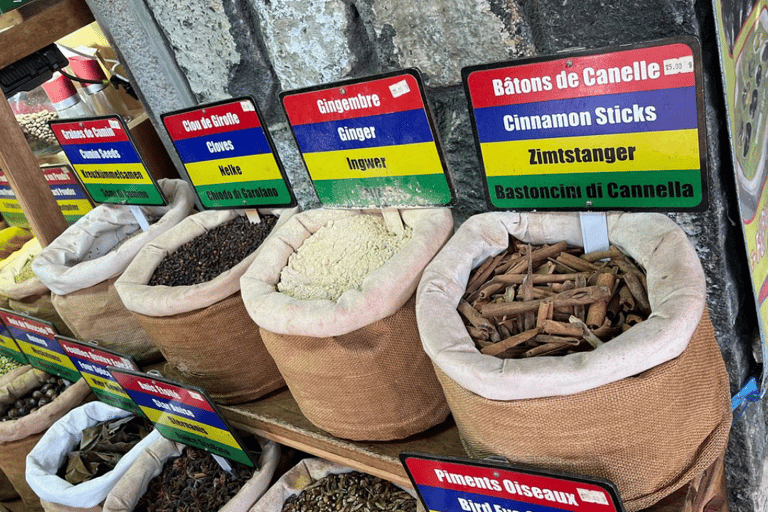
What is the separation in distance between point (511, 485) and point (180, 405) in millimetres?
754

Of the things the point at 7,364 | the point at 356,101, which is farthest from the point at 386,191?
the point at 7,364

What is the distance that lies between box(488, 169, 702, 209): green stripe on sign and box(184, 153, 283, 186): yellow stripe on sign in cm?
48

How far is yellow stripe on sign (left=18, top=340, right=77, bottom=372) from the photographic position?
1.73 meters

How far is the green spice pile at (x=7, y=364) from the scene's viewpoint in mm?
2105

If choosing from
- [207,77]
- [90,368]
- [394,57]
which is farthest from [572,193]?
[90,368]

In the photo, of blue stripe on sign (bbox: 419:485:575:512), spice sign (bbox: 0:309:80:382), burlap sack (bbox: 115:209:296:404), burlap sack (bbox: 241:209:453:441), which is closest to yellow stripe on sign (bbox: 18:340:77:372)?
spice sign (bbox: 0:309:80:382)

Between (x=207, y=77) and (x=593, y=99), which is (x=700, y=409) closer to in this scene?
(x=593, y=99)

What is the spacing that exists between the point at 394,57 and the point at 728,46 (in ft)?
1.75

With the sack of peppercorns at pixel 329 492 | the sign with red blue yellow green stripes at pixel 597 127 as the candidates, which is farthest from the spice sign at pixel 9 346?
the sign with red blue yellow green stripes at pixel 597 127

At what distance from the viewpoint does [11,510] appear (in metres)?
2.07

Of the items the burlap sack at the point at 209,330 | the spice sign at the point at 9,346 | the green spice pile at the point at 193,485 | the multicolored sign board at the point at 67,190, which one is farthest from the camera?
the spice sign at the point at 9,346

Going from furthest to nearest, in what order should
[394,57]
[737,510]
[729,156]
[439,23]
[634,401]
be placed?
[737,510] → [394,57] → [439,23] → [729,156] → [634,401]

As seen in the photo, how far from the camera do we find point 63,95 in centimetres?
193

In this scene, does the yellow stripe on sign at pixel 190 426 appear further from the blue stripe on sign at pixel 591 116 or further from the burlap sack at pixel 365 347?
the blue stripe on sign at pixel 591 116
